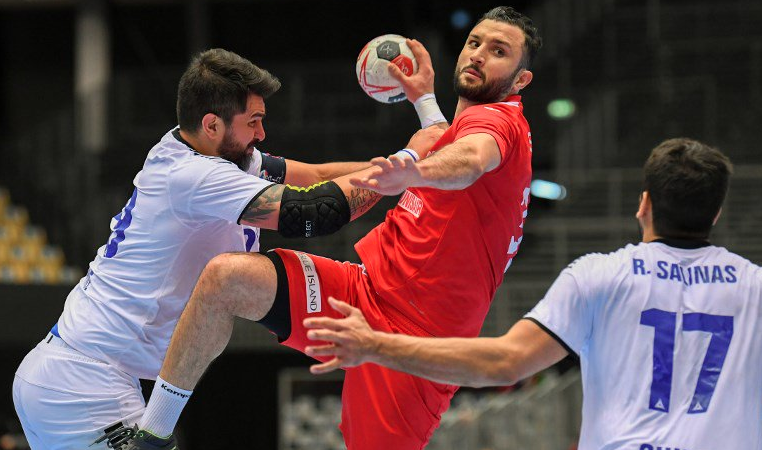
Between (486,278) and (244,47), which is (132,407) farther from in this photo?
(244,47)

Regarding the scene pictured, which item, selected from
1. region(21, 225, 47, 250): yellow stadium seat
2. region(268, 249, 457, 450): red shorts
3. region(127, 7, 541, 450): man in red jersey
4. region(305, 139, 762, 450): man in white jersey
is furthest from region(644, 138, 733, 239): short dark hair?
region(21, 225, 47, 250): yellow stadium seat

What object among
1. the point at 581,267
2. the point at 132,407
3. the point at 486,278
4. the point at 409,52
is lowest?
the point at 132,407

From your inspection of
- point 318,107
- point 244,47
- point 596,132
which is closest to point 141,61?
point 244,47

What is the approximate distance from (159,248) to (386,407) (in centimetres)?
130

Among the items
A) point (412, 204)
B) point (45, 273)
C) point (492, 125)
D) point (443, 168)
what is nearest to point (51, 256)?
point (45, 273)

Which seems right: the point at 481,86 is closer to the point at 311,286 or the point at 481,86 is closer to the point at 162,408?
the point at 311,286

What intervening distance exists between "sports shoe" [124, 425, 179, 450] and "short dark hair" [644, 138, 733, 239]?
7.75 ft

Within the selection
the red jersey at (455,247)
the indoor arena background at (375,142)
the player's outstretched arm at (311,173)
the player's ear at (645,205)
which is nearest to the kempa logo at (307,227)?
the red jersey at (455,247)

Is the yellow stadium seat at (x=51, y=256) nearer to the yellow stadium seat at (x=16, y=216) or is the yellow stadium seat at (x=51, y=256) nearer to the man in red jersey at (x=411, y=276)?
the yellow stadium seat at (x=16, y=216)

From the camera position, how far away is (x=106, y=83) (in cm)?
2077

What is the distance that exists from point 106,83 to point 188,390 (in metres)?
16.7

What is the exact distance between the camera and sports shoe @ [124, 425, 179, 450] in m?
4.91

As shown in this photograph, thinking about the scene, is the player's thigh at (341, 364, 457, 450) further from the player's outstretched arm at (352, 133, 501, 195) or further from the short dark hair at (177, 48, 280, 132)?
the short dark hair at (177, 48, 280, 132)

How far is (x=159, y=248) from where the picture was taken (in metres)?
5.25
